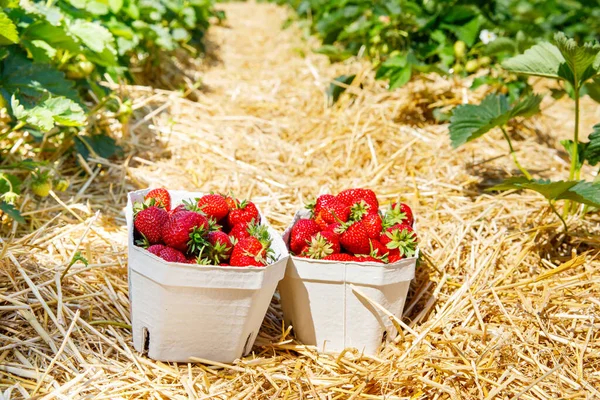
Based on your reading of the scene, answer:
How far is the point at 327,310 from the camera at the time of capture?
198 cm

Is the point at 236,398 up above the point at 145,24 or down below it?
below

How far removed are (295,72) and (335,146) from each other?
1.82 metres

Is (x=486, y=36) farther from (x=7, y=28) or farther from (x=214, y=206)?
(x=7, y=28)

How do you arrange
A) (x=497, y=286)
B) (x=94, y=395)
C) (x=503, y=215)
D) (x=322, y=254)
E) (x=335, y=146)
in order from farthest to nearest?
1. (x=335, y=146)
2. (x=503, y=215)
3. (x=497, y=286)
4. (x=322, y=254)
5. (x=94, y=395)

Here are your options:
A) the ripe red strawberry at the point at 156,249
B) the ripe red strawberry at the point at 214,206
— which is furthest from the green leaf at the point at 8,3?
the ripe red strawberry at the point at 156,249

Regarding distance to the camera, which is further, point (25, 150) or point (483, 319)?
point (25, 150)

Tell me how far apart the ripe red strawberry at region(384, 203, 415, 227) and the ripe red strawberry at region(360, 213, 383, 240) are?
0.17 feet

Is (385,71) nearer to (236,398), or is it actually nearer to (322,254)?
(322,254)

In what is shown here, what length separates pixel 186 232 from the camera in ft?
5.97

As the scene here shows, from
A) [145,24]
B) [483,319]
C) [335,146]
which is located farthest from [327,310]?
A: [145,24]

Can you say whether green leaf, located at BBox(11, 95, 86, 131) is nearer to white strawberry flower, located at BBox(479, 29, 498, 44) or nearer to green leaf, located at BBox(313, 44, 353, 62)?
green leaf, located at BBox(313, 44, 353, 62)

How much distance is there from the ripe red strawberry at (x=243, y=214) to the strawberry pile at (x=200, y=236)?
0.08ft

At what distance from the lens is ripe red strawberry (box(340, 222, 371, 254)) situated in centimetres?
194

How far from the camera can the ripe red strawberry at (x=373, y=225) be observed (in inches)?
77.5
